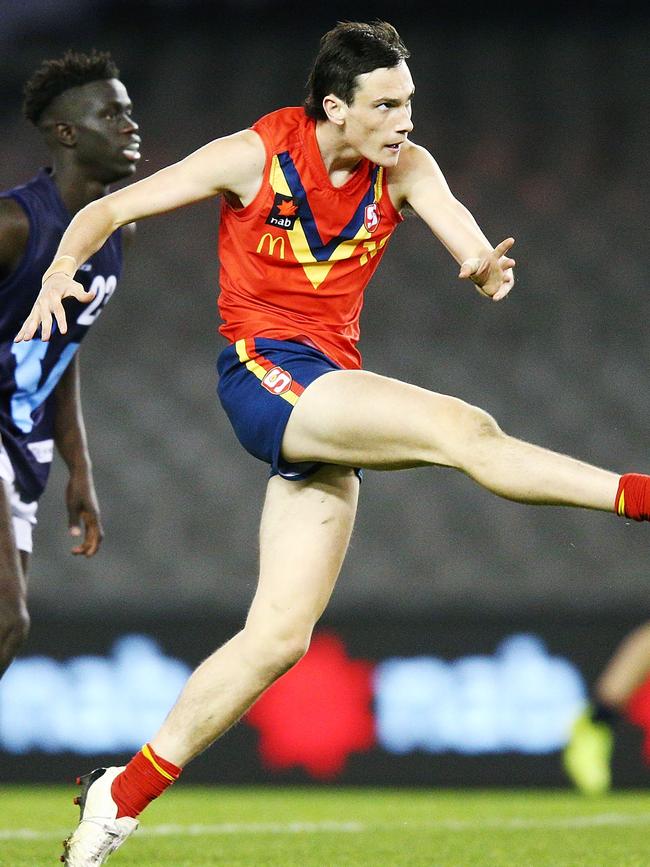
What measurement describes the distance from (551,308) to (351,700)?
128 inches

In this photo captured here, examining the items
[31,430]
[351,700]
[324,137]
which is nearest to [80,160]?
[31,430]

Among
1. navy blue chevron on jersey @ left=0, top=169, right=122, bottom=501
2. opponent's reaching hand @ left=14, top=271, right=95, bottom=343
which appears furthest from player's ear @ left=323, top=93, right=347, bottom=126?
navy blue chevron on jersey @ left=0, top=169, right=122, bottom=501

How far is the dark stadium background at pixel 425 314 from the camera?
29.5 ft

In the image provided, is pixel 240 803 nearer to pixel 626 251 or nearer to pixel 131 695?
pixel 131 695

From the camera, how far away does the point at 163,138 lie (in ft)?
32.3

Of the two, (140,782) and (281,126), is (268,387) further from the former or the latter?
(140,782)

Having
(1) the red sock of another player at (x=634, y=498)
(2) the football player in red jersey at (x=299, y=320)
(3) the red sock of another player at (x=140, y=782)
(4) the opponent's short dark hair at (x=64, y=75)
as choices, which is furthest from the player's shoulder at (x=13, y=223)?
(1) the red sock of another player at (x=634, y=498)

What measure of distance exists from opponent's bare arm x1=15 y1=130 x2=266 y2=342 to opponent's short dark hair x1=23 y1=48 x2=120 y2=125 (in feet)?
4.95

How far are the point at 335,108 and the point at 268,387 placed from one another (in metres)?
0.75

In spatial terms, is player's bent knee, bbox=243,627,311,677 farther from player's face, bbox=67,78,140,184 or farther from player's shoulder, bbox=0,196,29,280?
player's face, bbox=67,78,140,184

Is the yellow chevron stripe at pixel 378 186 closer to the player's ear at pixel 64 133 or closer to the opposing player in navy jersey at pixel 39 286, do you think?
the opposing player in navy jersey at pixel 39 286

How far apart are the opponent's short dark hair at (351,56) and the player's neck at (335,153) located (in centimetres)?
8

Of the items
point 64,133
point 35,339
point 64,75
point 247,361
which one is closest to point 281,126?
point 247,361

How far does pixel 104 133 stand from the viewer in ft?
16.4
